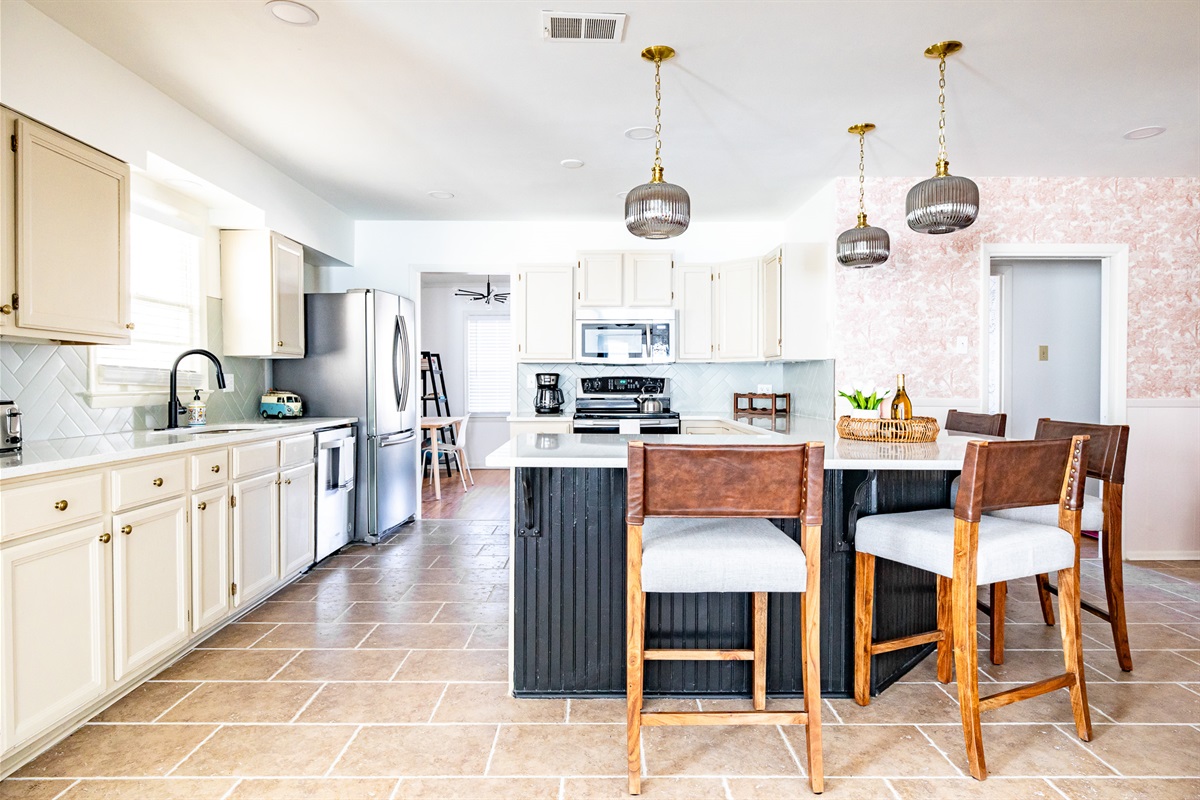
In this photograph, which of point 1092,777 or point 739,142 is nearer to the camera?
point 1092,777

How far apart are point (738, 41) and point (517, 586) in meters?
2.19

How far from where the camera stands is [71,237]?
2.29 metres

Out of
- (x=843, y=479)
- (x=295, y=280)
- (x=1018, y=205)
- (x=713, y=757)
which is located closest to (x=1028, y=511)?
(x=843, y=479)

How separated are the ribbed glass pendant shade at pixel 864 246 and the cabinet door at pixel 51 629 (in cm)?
344

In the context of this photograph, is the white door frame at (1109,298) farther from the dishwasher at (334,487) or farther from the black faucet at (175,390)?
the black faucet at (175,390)

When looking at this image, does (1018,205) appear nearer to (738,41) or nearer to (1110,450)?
(1110,450)

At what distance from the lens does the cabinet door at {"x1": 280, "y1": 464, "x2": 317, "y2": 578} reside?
11.0ft

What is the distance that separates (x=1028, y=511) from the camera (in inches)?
94.8

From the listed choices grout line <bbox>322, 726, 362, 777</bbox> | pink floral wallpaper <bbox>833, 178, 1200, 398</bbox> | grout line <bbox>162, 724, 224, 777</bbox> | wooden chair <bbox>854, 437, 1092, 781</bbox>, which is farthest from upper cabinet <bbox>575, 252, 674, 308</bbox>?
grout line <bbox>162, 724, 224, 777</bbox>

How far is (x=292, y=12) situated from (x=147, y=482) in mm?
1745

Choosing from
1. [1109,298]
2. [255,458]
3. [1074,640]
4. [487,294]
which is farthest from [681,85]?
[487,294]

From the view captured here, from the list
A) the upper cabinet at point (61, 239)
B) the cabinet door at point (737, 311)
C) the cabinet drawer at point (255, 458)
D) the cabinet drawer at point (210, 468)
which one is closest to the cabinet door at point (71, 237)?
the upper cabinet at point (61, 239)

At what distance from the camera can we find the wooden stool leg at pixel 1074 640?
1.91 m

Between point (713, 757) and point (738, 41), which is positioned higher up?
point (738, 41)
